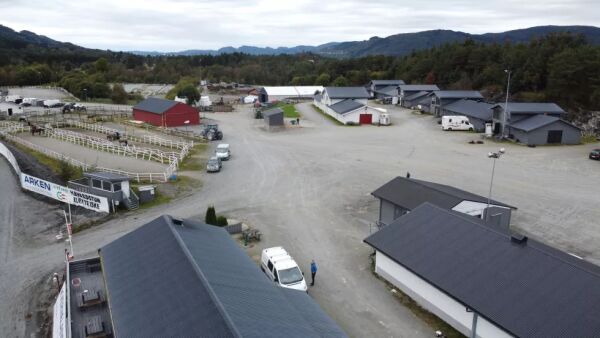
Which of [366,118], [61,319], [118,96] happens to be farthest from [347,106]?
[61,319]

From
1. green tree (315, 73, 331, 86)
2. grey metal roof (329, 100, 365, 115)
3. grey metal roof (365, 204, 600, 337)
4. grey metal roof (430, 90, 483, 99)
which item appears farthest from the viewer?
green tree (315, 73, 331, 86)

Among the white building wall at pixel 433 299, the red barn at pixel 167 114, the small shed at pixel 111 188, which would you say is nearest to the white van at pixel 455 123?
the red barn at pixel 167 114

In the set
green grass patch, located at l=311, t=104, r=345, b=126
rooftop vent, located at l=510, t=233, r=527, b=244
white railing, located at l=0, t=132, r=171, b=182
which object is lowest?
white railing, located at l=0, t=132, r=171, b=182

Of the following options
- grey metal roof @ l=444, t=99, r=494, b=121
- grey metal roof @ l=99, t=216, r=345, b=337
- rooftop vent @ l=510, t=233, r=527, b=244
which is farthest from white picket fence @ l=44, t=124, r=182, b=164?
grey metal roof @ l=444, t=99, r=494, b=121

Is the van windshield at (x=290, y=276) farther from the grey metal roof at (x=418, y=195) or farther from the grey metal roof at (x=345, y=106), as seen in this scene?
the grey metal roof at (x=345, y=106)

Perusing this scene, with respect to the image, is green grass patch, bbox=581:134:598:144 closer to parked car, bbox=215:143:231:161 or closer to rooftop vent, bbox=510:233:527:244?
parked car, bbox=215:143:231:161

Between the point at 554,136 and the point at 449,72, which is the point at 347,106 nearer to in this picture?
the point at 554,136
